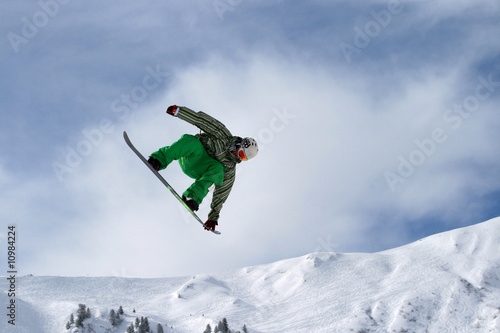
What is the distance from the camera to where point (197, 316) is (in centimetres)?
8894

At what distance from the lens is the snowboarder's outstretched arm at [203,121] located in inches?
512

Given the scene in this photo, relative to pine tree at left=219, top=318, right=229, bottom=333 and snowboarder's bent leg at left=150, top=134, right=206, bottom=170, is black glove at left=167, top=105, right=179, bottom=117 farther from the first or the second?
pine tree at left=219, top=318, right=229, bottom=333

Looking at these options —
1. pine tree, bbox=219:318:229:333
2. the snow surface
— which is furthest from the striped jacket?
pine tree, bbox=219:318:229:333

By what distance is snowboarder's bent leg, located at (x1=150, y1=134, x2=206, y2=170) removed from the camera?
532 inches

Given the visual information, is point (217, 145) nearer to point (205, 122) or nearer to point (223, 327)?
point (205, 122)

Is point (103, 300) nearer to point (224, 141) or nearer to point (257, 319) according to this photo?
point (257, 319)

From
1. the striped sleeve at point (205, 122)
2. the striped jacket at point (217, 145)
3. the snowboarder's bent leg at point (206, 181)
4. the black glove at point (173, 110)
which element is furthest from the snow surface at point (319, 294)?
the black glove at point (173, 110)

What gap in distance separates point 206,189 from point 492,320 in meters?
84.5

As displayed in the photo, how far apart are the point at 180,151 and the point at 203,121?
43.4 inches

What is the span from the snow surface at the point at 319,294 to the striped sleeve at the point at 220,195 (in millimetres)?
66598

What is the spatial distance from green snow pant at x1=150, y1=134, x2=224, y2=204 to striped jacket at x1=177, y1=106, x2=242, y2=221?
0.80ft

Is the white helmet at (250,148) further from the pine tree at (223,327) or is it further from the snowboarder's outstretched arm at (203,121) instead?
the pine tree at (223,327)

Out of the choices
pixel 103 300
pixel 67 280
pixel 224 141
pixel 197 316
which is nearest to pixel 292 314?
pixel 197 316

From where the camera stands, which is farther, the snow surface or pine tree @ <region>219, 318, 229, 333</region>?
the snow surface
